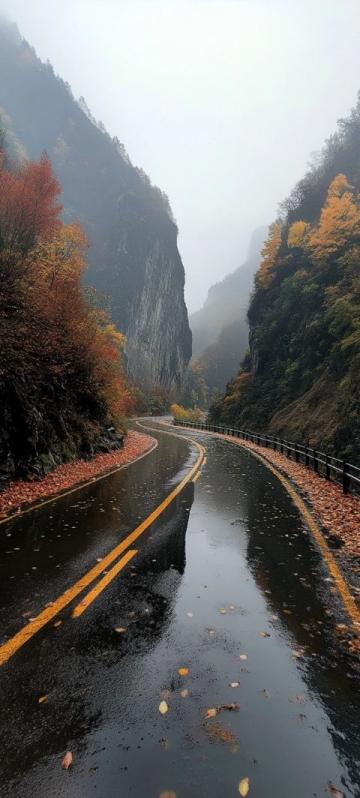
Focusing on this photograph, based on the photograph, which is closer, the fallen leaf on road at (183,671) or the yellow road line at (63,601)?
the fallen leaf on road at (183,671)

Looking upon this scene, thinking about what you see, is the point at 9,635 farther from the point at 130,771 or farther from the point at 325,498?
the point at 325,498

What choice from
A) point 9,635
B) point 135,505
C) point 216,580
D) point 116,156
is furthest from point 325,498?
point 116,156

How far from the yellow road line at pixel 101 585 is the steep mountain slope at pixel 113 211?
97749 millimetres

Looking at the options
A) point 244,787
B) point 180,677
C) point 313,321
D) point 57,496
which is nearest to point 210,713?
point 180,677

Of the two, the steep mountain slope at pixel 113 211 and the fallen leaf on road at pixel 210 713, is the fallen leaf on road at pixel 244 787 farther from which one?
the steep mountain slope at pixel 113 211

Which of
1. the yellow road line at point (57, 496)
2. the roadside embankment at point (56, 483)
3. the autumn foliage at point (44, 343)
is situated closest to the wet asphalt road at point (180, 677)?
the yellow road line at point (57, 496)

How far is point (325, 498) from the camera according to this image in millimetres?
11344

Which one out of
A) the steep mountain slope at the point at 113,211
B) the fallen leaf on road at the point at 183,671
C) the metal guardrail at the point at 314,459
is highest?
the steep mountain slope at the point at 113,211

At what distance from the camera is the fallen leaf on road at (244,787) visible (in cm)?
246

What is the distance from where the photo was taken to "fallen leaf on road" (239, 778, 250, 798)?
2.46 m

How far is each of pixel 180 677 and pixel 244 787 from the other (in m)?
1.10

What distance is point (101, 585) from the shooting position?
536cm

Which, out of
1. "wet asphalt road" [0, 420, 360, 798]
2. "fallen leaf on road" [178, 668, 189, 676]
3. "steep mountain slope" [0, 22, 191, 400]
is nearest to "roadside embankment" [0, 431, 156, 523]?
"wet asphalt road" [0, 420, 360, 798]

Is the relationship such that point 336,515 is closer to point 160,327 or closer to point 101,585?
point 101,585
